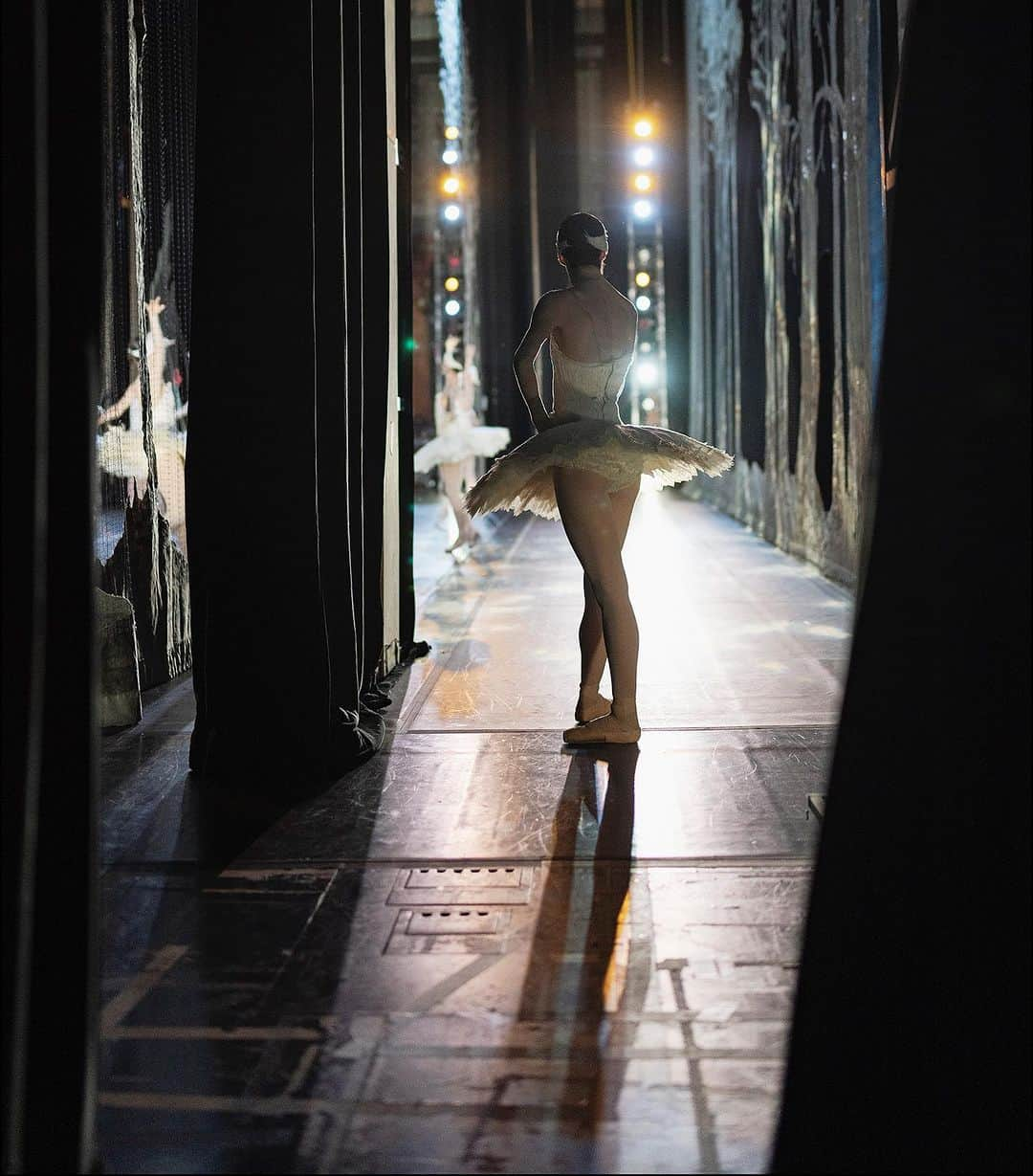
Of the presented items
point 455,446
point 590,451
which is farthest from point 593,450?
point 455,446

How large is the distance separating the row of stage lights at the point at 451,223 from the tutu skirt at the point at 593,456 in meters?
18.2

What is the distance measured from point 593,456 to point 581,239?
741 millimetres

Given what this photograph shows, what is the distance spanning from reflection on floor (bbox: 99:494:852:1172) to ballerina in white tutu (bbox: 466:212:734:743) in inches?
18.7

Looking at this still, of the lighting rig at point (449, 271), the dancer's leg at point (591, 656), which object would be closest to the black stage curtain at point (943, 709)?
the dancer's leg at point (591, 656)

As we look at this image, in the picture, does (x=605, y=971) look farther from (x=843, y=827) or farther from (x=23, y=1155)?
(x=23, y=1155)

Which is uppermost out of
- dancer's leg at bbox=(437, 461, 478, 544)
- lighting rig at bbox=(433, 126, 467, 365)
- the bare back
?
lighting rig at bbox=(433, 126, 467, 365)

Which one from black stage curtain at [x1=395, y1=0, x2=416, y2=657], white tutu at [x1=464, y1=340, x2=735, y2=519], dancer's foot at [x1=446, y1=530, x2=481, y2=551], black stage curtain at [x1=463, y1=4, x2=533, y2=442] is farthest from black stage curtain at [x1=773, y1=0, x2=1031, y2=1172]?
black stage curtain at [x1=463, y1=4, x2=533, y2=442]

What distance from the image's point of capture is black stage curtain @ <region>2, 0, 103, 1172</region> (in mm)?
1466

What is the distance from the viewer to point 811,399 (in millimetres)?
10062

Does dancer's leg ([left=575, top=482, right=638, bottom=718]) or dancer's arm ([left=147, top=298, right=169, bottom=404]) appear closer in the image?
dancer's leg ([left=575, top=482, right=638, bottom=718])

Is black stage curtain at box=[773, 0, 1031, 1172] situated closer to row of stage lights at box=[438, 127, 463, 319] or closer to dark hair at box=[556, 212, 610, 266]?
dark hair at box=[556, 212, 610, 266]

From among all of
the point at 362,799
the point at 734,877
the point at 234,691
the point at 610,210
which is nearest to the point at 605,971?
the point at 734,877

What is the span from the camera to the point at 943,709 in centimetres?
162

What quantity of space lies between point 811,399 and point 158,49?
235 inches
